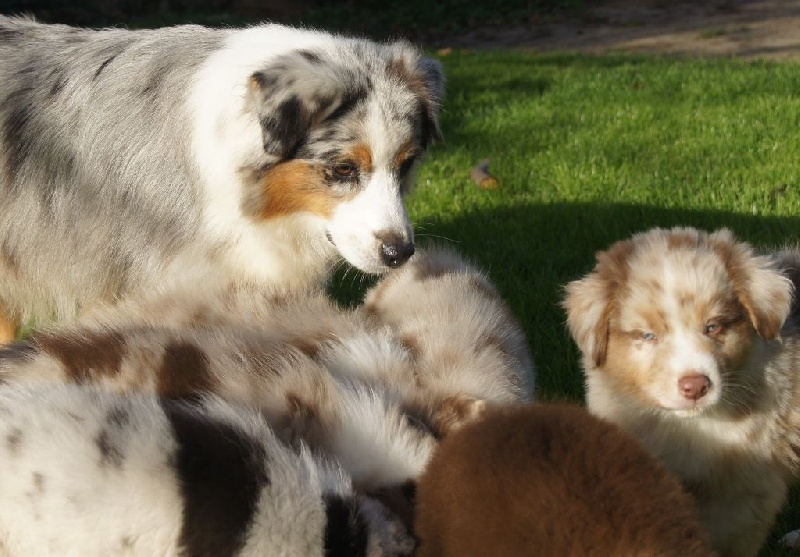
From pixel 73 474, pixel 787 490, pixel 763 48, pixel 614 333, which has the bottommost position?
pixel 763 48

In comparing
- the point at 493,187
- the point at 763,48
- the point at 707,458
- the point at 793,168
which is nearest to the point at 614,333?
the point at 707,458

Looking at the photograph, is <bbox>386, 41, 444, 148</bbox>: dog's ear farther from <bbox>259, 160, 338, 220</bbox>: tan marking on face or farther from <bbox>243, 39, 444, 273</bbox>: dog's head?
<bbox>259, 160, 338, 220</bbox>: tan marking on face

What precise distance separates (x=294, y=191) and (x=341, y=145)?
295 millimetres

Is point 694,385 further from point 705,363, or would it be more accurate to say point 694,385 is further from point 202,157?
point 202,157

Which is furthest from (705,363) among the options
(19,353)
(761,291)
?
(19,353)

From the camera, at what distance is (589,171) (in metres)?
6.84

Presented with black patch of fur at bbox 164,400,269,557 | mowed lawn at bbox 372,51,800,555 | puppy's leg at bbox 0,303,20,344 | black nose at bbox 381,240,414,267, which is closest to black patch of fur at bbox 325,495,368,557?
black patch of fur at bbox 164,400,269,557

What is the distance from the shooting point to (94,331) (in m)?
2.16

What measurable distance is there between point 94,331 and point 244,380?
1.56 ft

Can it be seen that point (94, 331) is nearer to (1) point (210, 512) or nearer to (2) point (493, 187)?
(1) point (210, 512)

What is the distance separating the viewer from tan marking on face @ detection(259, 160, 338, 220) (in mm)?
4086

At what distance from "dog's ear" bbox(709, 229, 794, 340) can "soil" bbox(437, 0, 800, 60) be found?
34.7 ft

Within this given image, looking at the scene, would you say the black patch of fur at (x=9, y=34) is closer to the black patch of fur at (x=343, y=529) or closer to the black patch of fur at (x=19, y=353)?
the black patch of fur at (x=19, y=353)

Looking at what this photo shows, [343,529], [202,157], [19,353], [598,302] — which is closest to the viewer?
[343,529]
